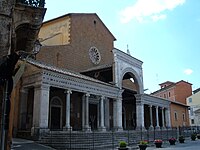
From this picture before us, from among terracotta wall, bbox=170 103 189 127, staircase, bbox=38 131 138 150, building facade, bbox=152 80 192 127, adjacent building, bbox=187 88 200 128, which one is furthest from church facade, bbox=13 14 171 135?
adjacent building, bbox=187 88 200 128

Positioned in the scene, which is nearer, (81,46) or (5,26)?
(5,26)

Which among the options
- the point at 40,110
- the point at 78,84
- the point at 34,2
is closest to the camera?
the point at 34,2

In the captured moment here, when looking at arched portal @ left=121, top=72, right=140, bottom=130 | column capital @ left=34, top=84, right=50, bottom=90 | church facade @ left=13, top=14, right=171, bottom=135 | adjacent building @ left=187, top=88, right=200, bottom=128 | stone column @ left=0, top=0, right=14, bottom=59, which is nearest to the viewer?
stone column @ left=0, top=0, right=14, bottom=59

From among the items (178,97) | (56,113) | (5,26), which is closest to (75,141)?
(56,113)

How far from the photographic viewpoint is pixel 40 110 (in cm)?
1548

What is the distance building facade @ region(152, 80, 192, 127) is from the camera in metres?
37.7

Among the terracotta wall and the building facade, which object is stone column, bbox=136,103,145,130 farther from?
the building facade

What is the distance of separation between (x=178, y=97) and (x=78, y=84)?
120ft

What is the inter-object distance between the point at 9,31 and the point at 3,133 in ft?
7.46

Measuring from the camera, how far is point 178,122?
38.3 metres

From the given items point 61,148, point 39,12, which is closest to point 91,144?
point 61,148

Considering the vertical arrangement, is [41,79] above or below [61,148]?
above

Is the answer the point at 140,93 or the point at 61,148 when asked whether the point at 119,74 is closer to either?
the point at 140,93

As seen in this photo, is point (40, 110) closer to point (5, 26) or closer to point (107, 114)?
point (5, 26)
